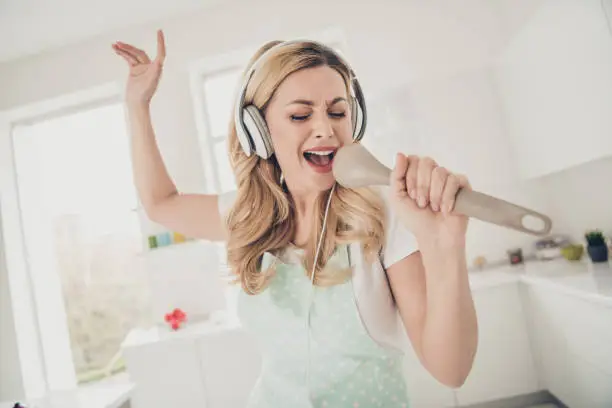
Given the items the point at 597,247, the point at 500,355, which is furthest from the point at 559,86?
the point at 500,355

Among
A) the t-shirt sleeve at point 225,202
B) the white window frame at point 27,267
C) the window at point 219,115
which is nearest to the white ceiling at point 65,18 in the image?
the white window frame at point 27,267

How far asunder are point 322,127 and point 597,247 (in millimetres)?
1628

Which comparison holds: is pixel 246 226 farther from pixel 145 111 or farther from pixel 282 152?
pixel 145 111

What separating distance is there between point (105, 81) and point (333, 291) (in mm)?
2324

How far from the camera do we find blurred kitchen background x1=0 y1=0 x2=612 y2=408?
181cm

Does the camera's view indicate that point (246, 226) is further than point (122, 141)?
No

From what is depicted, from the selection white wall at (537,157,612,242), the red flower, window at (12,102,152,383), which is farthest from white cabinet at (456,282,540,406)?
window at (12,102,152,383)

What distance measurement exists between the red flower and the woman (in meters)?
1.52

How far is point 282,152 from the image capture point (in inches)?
23.9

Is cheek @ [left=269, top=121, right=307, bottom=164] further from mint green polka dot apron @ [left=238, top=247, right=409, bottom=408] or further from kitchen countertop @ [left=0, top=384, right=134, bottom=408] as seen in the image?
kitchen countertop @ [left=0, top=384, right=134, bottom=408]

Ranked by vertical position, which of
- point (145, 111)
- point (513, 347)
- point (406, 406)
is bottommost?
point (513, 347)

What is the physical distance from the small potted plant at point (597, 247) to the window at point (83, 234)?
88.7 inches

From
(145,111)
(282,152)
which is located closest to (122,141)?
(145,111)

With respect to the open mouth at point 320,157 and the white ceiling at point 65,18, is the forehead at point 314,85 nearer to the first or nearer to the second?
the open mouth at point 320,157
